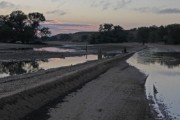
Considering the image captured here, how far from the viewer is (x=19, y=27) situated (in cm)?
14475

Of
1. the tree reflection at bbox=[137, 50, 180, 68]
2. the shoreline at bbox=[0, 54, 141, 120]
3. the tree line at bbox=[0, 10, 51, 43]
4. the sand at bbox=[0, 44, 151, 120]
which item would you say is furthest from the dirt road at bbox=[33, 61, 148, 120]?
the tree line at bbox=[0, 10, 51, 43]

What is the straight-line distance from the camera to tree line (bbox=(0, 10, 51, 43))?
13888 cm

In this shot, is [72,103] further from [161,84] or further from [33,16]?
[33,16]

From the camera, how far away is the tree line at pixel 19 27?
5468 inches

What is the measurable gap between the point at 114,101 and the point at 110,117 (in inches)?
173

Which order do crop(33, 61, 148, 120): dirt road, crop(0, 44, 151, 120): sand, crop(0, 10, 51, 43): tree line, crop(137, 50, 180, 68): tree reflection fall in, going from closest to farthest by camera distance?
crop(0, 44, 151, 120): sand < crop(33, 61, 148, 120): dirt road < crop(137, 50, 180, 68): tree reflection < crop(0, 10, 51, 43): tree line

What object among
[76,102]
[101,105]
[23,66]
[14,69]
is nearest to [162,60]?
[23,66]

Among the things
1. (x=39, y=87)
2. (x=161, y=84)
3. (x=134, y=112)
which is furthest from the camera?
Result: (x=161, y=84)

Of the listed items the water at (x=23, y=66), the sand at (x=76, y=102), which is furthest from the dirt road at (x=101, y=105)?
the water at (x=23, y=66)

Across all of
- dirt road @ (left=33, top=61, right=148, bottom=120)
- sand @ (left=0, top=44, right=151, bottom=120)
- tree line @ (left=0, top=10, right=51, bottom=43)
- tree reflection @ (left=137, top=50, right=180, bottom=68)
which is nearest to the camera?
sand @ (left=0, top=44, right=151, bottom=120)

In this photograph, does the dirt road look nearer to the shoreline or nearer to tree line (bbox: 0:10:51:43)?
the shoreline

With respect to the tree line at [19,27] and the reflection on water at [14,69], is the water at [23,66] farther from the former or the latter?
the tree line at [19,27]

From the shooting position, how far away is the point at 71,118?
15.1 m

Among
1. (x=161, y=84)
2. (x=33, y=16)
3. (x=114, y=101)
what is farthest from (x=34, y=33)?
(x=114, y=101)
